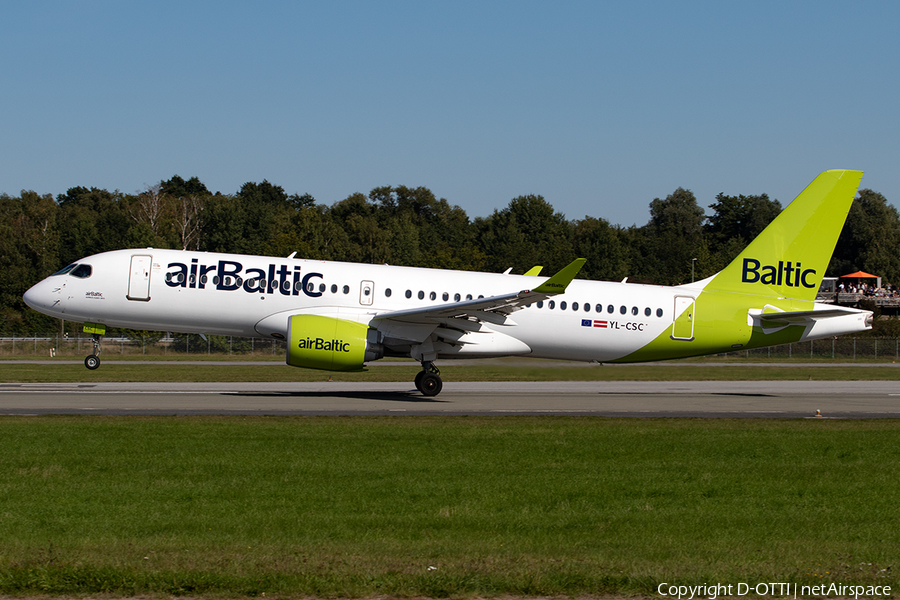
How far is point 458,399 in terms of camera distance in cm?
2636

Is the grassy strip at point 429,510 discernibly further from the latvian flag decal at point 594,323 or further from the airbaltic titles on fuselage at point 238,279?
the latvian flag decal at point 594,323

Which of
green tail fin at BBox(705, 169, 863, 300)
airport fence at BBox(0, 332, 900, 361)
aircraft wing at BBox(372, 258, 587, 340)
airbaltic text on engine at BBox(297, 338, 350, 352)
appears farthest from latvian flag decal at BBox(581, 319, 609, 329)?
airport fence at BBox(0, 332, 900, 361)

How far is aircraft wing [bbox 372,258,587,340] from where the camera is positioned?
24203 millimetres

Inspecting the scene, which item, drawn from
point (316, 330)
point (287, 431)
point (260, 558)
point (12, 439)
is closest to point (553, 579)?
point (260, 558)

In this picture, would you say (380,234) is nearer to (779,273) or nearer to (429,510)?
(779,273)

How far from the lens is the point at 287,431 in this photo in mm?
17766

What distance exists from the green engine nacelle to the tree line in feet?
158

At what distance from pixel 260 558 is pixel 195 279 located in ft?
60.9

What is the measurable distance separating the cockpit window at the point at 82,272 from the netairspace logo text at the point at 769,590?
2277cm

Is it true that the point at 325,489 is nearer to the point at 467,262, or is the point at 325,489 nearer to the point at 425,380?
the point at 425,380

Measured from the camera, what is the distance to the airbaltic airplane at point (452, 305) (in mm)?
25594

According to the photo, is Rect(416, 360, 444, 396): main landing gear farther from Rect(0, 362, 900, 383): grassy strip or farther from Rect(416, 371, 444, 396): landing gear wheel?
Rect(0, 362, 900, 383): grassy strip

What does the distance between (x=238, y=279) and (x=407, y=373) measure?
1402cm

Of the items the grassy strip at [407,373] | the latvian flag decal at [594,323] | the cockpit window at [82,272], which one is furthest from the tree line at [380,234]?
the latvian flag decal at [594,323]
